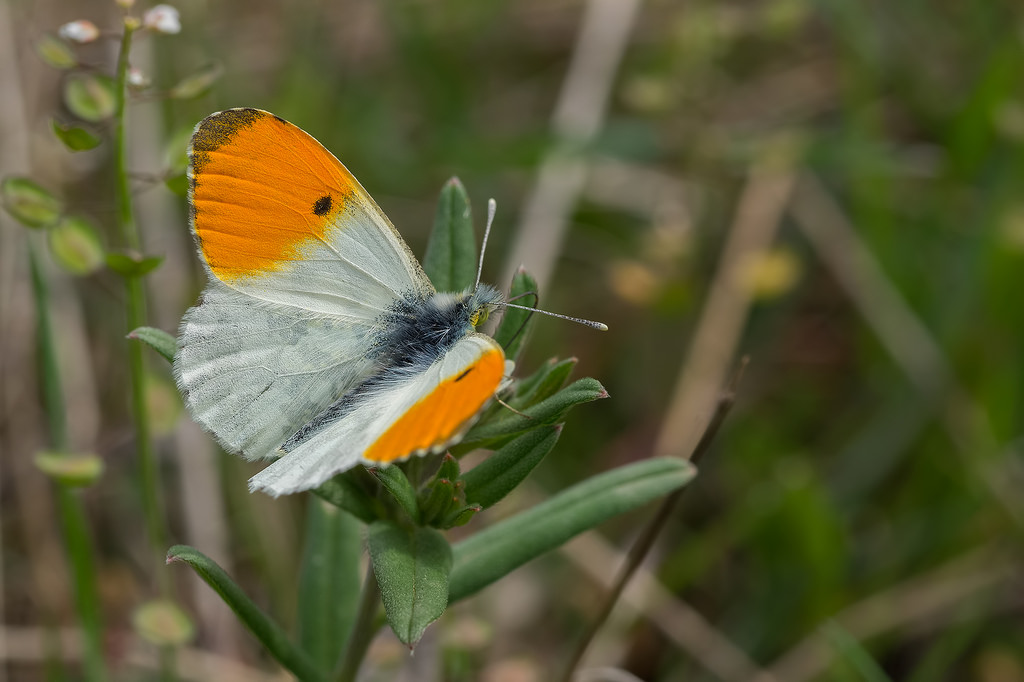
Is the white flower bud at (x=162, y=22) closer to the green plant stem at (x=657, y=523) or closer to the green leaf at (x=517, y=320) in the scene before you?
the green leaf at (x=517, y=320)

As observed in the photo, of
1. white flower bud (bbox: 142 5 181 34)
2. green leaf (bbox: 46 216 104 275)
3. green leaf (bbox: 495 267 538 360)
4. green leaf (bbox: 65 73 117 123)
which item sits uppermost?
white flower bud (bbox: 142 5 181 34)

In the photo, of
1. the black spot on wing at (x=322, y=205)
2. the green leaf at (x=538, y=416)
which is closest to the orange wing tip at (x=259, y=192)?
the black spot on wing at (x=322, y=205)

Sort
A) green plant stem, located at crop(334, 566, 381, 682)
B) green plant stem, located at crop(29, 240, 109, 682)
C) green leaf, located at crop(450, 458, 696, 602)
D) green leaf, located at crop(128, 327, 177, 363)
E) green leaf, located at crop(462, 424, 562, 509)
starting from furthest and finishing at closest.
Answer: green plant stem, located at crop(29, 240, 109, 682)
green leaf, located at crop(450, 458, 696, 602)
green plant stem, located at crop(334, 566, 381, 682)
green leaf, located at crop(128, 327, 177, 363)
green leaf, located at crop(462, 424, 562, 509)

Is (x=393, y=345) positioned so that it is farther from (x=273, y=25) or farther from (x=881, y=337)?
(x=273, y=25)

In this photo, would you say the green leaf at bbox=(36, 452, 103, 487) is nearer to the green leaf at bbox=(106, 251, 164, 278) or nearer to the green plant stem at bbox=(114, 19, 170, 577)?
the green plant stem at bbox=(114, 19, 170, 577)

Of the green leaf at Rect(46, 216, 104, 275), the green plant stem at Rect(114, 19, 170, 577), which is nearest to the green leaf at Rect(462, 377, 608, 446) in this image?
the green plant stem at Rect(114, 19, 170, 577)

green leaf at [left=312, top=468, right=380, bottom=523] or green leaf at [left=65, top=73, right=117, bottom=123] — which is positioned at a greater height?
green leaf at [left=65, top=73, right=117, bottom=123]
